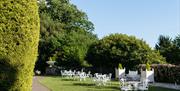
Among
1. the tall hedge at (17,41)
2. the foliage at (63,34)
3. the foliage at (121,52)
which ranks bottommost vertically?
the tall hedge at (17,41)

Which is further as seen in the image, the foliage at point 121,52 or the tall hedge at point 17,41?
the foliage at point 121,52

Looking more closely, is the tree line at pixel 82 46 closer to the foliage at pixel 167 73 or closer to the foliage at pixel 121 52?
the foliage at pixel 121 52

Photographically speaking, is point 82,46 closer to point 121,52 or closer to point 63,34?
→ point 63,34

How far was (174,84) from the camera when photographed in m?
32.9

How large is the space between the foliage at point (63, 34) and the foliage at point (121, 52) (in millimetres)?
6909

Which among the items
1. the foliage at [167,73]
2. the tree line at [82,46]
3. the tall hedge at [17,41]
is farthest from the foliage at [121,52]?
the tall hedge at [17,41]

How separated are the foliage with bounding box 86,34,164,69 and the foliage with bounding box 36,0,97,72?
6909mm

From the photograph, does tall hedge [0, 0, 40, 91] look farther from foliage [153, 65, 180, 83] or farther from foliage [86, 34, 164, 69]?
foliage [86, 34, 164, 69]

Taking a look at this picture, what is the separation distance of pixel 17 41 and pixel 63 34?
6076cm

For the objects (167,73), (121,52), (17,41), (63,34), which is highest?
(63,34)

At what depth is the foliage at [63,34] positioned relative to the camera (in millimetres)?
60719

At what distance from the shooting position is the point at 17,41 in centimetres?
1163

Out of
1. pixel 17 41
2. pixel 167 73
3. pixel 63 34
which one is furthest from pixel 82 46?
pixel 17 41

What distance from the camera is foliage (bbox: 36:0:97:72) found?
60719 millimetres
